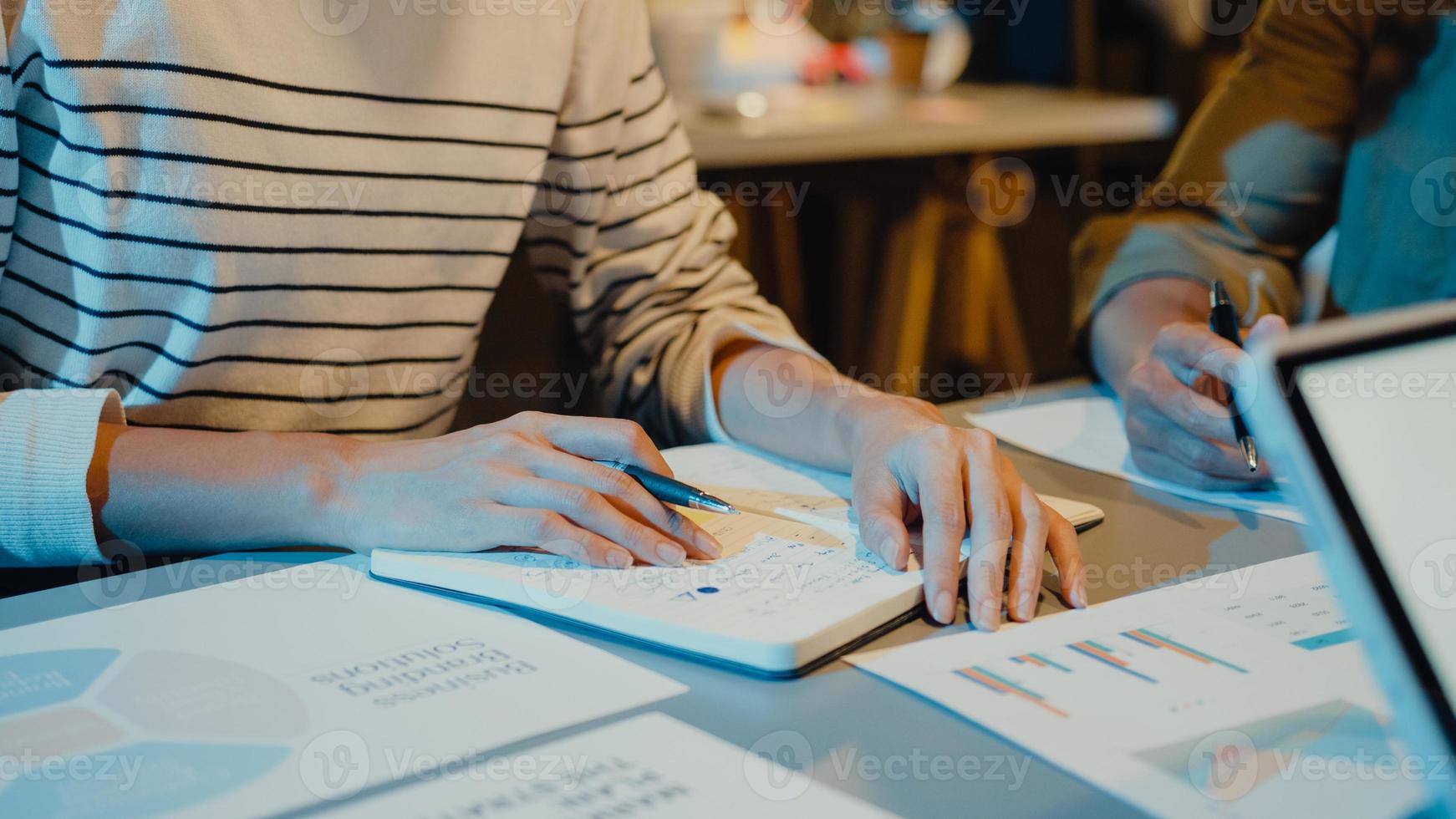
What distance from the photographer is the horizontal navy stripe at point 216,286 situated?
79 cm

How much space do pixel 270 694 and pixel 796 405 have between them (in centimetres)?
41

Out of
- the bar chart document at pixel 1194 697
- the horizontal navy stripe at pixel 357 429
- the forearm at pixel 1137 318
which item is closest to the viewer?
the bar chart document at pixel 1194 697

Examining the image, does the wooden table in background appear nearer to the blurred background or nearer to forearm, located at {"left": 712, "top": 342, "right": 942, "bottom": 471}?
the blurred background

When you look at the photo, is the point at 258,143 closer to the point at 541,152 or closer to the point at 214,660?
the point at 541,152

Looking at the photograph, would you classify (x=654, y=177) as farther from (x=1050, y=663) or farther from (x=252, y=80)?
(x=1050, y=663)

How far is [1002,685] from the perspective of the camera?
1.67 feet

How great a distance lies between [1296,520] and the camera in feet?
2.41

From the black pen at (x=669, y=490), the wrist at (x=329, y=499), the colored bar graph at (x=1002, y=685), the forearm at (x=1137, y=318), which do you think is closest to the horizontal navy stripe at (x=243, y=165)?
the wrist at (x=329, y=499)

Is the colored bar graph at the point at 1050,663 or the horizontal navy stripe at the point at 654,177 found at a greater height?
the horizontal navy stripe at the point at 654,177

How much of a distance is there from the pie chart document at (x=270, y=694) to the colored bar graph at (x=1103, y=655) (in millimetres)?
181

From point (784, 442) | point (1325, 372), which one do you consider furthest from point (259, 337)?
point (1325, 372)

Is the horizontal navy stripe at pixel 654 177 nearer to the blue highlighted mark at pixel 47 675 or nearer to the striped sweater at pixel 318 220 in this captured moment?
the striped sweater at pixel 318 220

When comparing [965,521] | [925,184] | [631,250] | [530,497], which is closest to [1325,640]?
[965,521]

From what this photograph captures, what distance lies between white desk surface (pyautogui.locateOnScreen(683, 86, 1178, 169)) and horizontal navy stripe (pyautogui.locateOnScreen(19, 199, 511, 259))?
3.87ft
